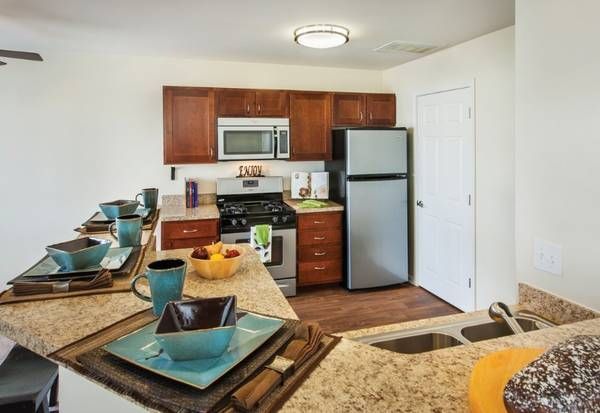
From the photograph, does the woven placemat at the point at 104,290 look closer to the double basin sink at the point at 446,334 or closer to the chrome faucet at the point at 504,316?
the double basin sink at the point at 446,334

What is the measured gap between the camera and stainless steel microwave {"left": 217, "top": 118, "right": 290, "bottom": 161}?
161 inches

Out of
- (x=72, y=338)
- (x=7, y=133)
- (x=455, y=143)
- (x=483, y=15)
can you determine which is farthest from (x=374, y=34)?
(x=7, y=133)

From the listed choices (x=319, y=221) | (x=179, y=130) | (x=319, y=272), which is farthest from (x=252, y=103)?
(x=319, y=272)

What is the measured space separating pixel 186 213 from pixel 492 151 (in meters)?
2.83

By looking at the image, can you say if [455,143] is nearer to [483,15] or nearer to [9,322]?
[483,15]

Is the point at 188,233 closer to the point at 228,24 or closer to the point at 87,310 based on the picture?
the point at 228,24

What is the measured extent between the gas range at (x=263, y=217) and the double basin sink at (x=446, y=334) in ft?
9.10

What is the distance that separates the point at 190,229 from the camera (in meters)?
3.82

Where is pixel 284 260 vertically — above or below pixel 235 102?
below

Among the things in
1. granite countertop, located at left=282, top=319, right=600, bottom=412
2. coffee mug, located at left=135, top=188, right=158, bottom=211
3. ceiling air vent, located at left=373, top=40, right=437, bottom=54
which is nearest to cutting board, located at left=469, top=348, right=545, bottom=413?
granite countertop, located at left=282, top=319, right=600, bottom=412

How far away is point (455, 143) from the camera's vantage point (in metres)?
3.75

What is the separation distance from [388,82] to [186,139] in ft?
8.10

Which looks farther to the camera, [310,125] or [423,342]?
Answer: [310,125]

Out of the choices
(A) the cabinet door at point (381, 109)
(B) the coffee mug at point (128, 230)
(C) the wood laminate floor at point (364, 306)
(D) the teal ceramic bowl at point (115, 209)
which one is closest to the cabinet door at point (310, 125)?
(A) the cabinet door at point (381, 109)
